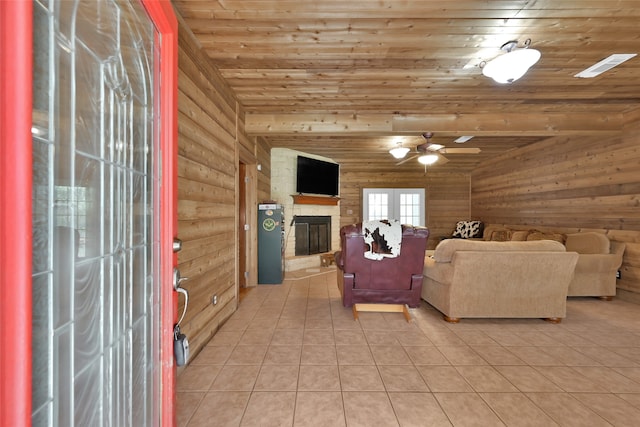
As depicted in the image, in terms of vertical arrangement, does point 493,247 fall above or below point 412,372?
above

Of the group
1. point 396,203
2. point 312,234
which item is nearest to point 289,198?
point 312,234

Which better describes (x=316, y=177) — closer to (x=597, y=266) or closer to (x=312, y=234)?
(x=312, y=234)

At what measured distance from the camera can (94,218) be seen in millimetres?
830

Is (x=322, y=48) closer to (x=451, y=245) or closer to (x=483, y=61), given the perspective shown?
(x=483, y=61)

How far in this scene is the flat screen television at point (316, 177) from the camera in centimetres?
603

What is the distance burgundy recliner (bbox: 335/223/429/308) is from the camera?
3.03 m

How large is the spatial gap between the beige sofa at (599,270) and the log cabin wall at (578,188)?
188mm

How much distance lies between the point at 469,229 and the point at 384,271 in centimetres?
513

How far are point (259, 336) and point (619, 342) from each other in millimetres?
3283

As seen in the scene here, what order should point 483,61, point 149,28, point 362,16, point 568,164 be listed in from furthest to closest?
point 568,164, point 483,61, point 362,16, point 149,28

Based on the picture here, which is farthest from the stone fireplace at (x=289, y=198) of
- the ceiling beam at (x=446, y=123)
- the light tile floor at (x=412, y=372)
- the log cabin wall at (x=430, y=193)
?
the light tile floor at (x=412, y=372)

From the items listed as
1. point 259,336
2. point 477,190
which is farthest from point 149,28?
point 477,190

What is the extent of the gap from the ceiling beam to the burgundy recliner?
1.67 m

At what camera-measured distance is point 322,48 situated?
2475 millimetres
